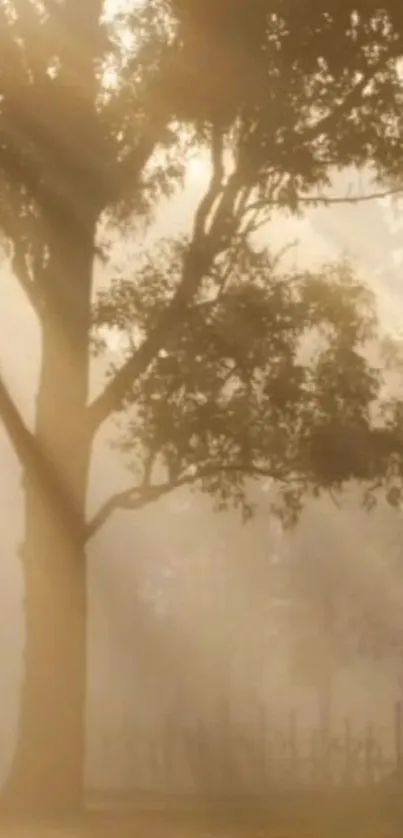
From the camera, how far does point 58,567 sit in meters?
22.0

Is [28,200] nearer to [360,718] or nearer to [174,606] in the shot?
[174,606]

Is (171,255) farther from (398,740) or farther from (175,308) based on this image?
(398,740)

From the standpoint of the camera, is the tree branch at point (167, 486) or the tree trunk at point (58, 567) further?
the tree branch at point (167, 486)

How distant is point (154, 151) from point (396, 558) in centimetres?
2116

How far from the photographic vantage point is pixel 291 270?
22859 millimetres

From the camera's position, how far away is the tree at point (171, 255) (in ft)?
70.6

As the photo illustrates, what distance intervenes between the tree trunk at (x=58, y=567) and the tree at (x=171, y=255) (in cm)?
3

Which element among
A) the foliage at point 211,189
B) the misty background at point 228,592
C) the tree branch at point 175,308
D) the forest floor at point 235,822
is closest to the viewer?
the forest floor at point 235,822

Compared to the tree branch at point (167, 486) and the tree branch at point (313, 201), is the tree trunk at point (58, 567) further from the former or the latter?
the tree branch at point (313, 201)

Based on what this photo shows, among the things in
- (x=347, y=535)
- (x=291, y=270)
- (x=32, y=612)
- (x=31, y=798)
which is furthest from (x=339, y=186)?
(x=347, y=535)

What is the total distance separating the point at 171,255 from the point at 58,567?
4.46 m

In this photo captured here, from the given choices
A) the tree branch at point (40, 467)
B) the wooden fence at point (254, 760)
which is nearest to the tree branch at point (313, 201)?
the tree branch at point (40, 467)

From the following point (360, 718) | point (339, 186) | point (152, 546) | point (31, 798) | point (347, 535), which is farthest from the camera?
point (360, 718)

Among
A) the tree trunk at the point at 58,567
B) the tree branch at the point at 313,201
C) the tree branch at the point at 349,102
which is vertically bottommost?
the tree trunk at the point at 58,567
